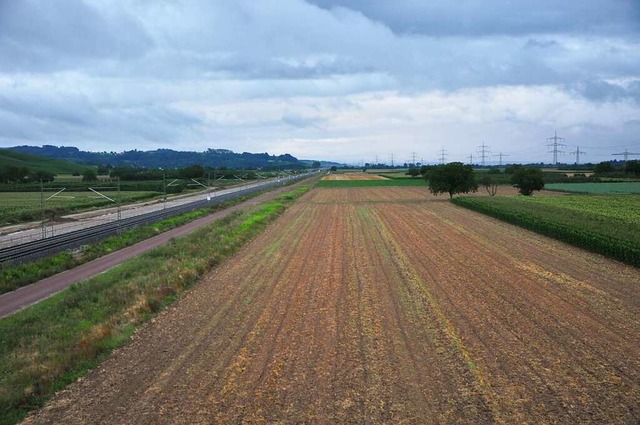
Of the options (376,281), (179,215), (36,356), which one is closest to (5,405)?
(36,356)

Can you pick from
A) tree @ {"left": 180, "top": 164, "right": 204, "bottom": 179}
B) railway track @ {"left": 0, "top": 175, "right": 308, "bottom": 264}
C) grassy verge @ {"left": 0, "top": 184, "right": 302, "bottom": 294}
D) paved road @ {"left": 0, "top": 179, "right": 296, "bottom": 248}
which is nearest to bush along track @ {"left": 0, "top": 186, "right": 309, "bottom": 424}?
grassy verge @ {"left": 0, "top": 184, "right": 302, "bottom": 294}

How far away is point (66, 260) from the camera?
2464cm

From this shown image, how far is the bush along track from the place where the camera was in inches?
365

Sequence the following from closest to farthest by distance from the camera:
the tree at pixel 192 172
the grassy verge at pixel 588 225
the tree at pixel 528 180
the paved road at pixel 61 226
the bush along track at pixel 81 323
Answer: the bush along track at pixel 81 323 → the grassy verge at pixel 588 225 → the paved road at pixel 61 226 → the tree at pixel 528 180 → the tree at pixel 192 172

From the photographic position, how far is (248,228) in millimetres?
32969

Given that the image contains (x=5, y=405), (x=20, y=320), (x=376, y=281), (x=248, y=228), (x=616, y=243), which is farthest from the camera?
(x=248, y=228)

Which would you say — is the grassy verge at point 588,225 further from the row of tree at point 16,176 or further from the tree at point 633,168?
the tree at point 633,168

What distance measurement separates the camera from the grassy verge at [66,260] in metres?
20.8

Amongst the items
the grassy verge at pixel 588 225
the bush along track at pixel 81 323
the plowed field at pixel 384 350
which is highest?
the grassy verge at pixel 588 225

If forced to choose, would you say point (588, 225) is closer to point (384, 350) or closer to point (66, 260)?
point (384, 350)

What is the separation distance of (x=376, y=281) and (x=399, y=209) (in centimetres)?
3126

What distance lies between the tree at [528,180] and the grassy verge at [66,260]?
4110cm

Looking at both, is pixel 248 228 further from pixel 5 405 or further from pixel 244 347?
pixel 5 405

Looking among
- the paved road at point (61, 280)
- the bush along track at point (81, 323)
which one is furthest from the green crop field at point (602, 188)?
the bush along track at point (81, 323)
